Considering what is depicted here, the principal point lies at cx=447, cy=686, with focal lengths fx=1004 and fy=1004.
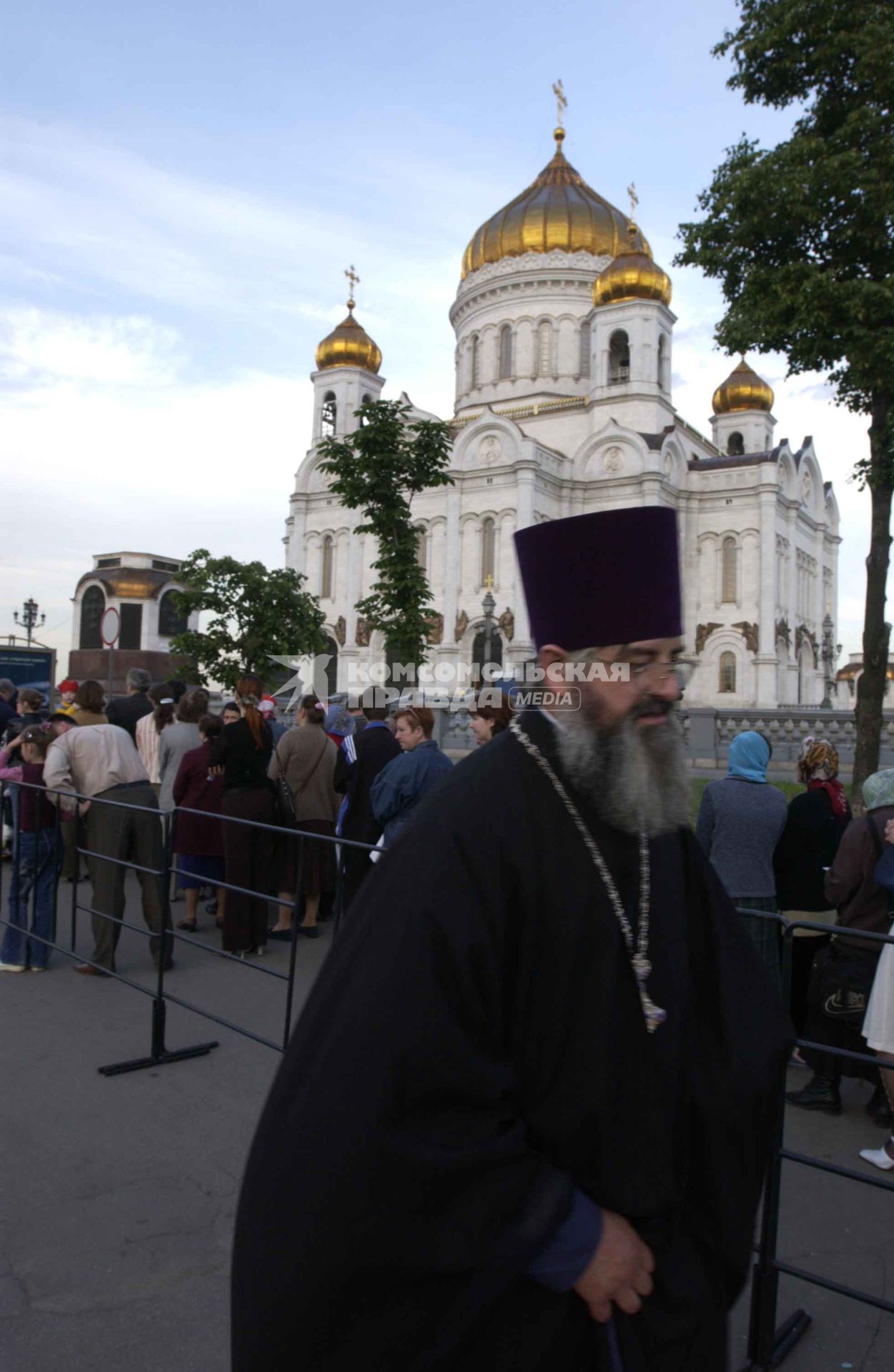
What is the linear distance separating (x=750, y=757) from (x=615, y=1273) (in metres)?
4.15

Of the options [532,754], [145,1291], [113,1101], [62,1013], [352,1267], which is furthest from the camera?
[62,1013]

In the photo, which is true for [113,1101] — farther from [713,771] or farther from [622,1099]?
[713,771]

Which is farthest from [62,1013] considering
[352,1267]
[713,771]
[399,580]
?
[713,771]

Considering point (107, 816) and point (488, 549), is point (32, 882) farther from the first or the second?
point (488, 549)

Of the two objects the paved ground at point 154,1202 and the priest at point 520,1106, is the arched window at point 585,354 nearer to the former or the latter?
the paved ground at point 154,1202

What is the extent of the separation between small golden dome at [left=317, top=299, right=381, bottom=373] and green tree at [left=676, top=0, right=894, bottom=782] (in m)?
40.4

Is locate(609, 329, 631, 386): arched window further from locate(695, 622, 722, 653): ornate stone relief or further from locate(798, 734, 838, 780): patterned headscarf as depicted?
locate(798, 734, 838, 780): patterned headscarf

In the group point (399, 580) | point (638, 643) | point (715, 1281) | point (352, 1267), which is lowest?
point (715, 1281)

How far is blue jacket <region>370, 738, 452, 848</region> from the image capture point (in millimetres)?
6195

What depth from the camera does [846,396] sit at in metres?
14.7

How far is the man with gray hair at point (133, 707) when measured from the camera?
10320 mm

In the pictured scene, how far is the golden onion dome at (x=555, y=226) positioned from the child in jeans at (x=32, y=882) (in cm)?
4822

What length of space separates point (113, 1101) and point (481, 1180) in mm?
3616

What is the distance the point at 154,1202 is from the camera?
362 cm
